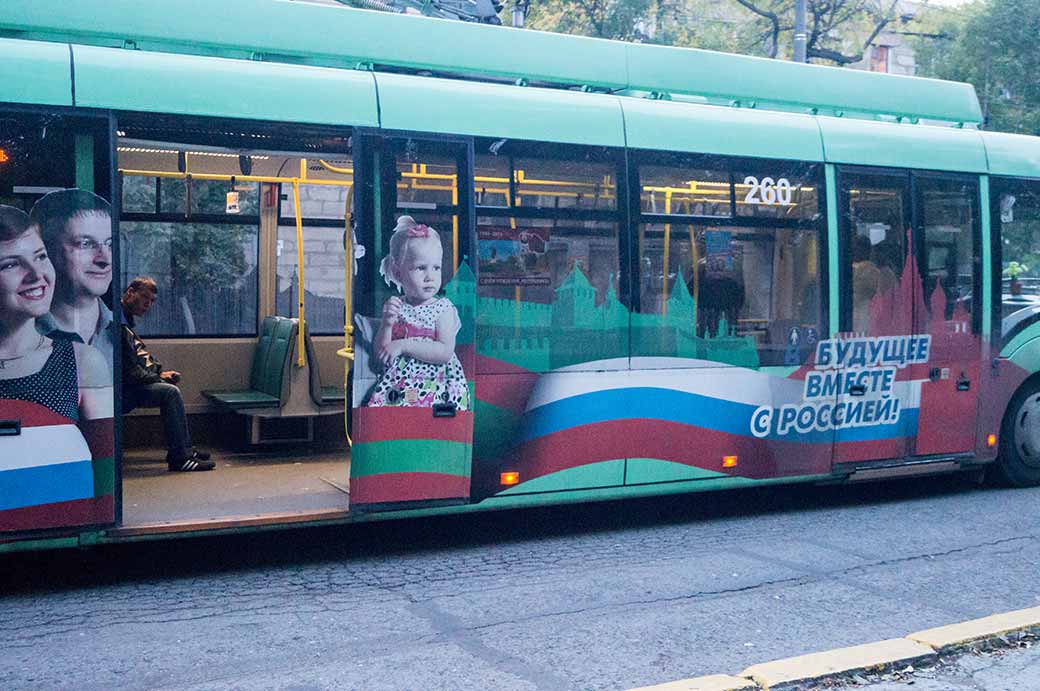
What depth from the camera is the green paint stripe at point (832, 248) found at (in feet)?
29.0

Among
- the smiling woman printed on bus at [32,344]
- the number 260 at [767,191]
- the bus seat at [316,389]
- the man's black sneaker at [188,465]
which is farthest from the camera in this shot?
the bus seat at [316,389]

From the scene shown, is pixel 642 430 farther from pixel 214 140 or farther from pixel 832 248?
pixel 214 140

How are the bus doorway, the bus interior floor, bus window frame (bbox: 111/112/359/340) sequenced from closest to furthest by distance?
bus window frame (bbox: 111/112/359/340), the bus interior floor, the bus doorway

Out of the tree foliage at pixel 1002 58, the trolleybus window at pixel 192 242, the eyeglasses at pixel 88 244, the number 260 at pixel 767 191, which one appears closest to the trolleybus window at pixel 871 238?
the number 260 at pixel 767 191

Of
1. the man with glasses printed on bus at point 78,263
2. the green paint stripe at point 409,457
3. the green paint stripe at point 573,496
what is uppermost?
the man with glasses printed on bus at point 78,263

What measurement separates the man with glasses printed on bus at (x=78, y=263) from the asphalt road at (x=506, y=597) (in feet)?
5.00

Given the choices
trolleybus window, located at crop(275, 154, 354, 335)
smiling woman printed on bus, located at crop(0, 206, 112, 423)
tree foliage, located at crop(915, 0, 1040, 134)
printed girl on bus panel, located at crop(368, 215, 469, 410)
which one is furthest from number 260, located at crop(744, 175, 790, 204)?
tree foliage, located at crop(915, 0, 1040, 134)

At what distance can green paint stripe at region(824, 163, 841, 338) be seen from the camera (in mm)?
8844

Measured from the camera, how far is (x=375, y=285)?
7062 millimetres

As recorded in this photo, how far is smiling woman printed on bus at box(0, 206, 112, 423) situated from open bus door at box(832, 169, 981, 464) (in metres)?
5.55

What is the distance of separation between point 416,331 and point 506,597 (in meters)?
1.73

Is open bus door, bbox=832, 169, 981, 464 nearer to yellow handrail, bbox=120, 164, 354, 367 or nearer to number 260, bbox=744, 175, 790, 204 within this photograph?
number 260, bbox=744, 175, 790, 204

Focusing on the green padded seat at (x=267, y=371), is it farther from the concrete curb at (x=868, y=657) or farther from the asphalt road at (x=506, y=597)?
the concrete curb at (x=868, y=657)

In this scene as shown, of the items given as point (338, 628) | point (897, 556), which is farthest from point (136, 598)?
point (897, 556)
